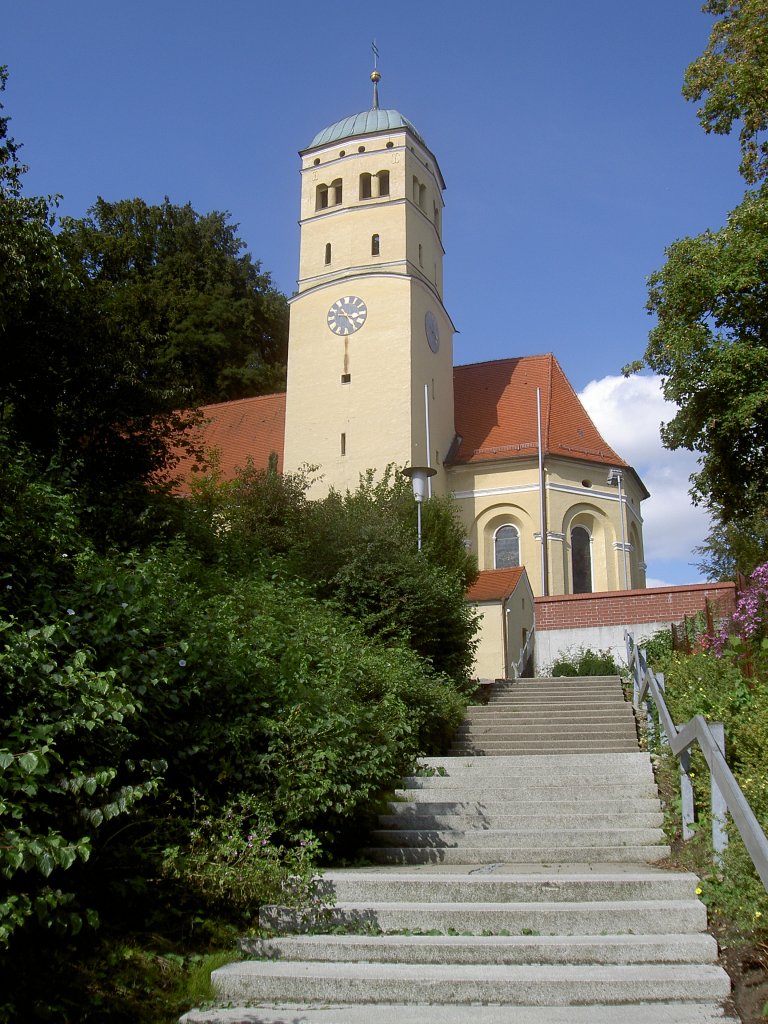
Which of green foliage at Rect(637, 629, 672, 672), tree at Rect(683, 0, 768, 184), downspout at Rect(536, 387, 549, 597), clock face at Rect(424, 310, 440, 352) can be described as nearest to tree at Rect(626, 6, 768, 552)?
tree at Rect(683, 0, 768, 184)

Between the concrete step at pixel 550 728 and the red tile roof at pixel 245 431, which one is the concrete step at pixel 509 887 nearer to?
the concrete step at pixel 550 728

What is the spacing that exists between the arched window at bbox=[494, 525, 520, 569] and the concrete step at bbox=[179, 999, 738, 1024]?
26.8 meters

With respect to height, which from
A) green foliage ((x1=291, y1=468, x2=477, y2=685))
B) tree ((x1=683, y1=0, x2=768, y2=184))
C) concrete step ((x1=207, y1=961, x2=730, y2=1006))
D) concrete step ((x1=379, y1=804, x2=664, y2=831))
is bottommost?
concrete step ((x1=207, y1=961, x2=730, y2=1006))

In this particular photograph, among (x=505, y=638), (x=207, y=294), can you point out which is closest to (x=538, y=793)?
(x=505, y=638)

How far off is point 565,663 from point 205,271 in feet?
81.5

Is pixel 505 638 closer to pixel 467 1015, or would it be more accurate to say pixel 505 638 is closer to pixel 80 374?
pixel 80 374

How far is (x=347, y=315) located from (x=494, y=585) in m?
12.2

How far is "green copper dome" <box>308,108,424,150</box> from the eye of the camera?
113 ft

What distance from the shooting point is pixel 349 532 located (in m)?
Answer: 16.6

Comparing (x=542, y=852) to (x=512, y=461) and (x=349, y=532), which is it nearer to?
(x=349, y=532)

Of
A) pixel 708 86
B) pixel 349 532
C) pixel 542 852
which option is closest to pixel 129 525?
pixel 349 532

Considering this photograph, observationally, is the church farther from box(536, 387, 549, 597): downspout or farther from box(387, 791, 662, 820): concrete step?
box(387, 791, 662, 820): concrete step

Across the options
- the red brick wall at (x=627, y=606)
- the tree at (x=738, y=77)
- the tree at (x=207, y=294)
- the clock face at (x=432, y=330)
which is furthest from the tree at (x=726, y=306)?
the tree at (x=207, y=294)

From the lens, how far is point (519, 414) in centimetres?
3362
